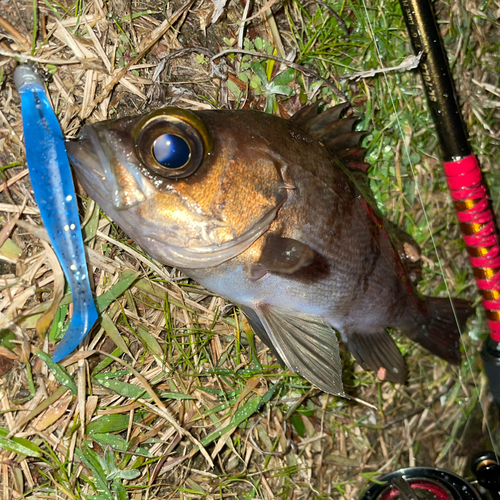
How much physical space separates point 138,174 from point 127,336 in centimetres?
104

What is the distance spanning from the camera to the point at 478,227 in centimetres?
264

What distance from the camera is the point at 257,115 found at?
2.03m

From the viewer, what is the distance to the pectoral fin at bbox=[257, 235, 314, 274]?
76.0 inches

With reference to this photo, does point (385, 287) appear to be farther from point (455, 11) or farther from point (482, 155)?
point (455, 11)

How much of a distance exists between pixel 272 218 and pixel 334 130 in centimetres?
71

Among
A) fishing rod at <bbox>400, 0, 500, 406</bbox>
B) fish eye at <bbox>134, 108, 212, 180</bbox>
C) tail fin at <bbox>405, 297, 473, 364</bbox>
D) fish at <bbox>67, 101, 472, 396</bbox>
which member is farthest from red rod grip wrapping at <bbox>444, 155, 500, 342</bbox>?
fish eye at <bbox>134, 108, 212, 180</bbox>

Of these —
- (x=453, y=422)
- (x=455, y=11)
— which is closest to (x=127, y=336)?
(x=453, y=422)

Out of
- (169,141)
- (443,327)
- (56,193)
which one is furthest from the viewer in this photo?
(443,327)

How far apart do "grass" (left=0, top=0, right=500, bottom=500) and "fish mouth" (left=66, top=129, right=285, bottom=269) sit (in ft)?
1.63

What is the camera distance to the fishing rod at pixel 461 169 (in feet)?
8.12

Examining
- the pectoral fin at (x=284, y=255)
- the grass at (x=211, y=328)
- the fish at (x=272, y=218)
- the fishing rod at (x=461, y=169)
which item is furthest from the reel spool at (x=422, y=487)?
the pectoral fin at (x=284, y=255)

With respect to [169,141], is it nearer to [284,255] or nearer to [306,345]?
[284,255]

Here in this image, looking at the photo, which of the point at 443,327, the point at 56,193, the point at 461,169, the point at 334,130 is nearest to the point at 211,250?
the point at 56,193

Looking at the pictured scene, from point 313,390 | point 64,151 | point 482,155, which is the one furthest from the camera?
point 482,155
